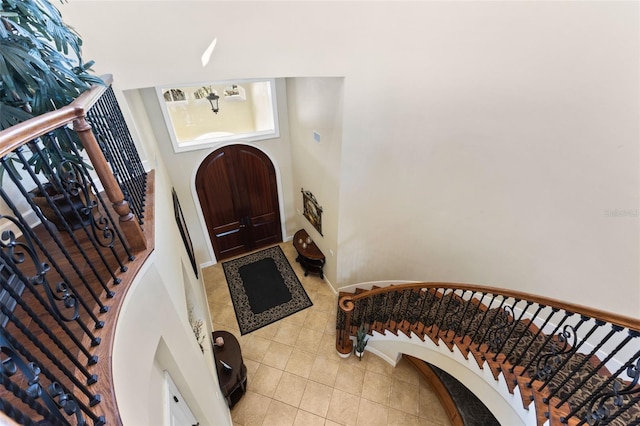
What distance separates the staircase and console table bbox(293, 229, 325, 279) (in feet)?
3.84

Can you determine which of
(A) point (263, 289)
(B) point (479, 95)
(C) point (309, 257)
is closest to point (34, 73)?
(B) point (479, 95)

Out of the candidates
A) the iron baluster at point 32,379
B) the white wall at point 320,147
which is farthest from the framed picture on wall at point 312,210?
the iron baluster at point 32,379

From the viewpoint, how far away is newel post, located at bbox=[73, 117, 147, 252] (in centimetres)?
134

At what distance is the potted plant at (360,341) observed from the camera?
3.98 m

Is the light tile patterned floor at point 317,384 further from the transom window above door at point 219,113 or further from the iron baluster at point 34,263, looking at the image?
the iron baluster at point 34,263

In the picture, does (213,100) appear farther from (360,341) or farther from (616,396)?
(616,396)

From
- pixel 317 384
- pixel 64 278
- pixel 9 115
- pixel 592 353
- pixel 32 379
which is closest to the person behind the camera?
pixel 32 379

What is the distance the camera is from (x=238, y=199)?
18.3ft

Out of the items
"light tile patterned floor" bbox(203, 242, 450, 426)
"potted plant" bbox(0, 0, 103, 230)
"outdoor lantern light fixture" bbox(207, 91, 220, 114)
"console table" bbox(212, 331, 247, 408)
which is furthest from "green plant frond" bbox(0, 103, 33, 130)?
"light tile patterned floor" bbox(203, 242, 450, 426)

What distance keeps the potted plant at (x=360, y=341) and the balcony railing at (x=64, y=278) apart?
10.4ft

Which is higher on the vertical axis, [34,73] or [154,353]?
[34,73]

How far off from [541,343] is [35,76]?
4431 millimetres

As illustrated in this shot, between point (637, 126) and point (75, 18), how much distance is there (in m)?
4.56

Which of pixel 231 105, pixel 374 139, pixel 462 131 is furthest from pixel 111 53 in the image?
pixel 462 131
